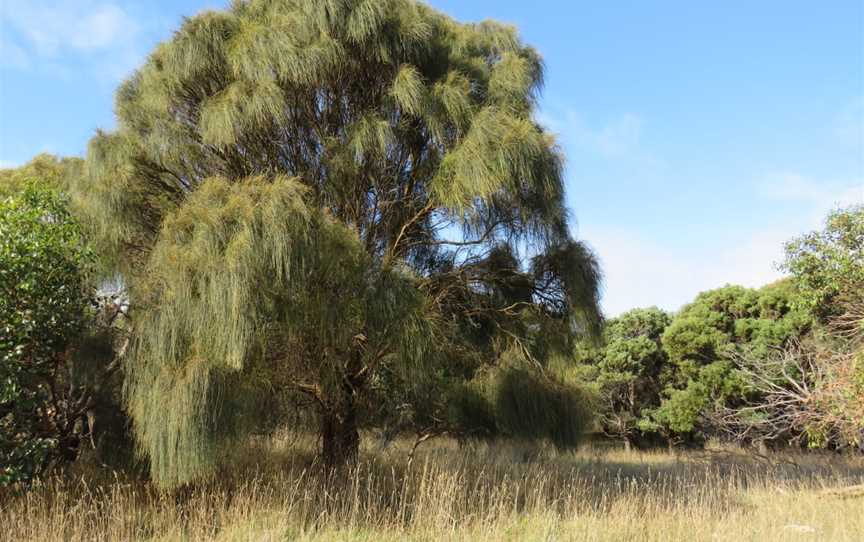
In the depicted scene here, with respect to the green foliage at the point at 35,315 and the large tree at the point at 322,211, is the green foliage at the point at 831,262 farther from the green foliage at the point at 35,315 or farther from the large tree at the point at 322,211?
the green foliage at the point at 35,315

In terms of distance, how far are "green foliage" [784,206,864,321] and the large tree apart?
2053 millimetres

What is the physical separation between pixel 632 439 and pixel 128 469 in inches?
388

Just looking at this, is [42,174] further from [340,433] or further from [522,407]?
[522,407]

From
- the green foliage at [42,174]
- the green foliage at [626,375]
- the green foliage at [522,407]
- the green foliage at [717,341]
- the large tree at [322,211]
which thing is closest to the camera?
the large tree at [322,211]

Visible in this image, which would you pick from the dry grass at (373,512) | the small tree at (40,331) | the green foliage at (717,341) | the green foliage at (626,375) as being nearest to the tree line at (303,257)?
the small tree at (40,331)

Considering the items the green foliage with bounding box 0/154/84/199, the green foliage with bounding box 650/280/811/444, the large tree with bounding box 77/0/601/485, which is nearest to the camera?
the large tree with bounding box 77/0/601/485

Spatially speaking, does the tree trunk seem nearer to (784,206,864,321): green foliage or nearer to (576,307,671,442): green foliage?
(784,206,864,321): green foliage

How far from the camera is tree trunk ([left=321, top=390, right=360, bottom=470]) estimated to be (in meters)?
4.55

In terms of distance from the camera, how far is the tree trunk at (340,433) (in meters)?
4.55

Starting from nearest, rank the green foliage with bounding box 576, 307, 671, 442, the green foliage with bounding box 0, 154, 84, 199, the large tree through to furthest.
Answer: the large tree, the green foliage with bounding box 0, 154, 84, 199, the green foliage with bounding box 576, 307, 671, 442

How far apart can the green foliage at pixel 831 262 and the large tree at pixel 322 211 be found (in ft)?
6.73

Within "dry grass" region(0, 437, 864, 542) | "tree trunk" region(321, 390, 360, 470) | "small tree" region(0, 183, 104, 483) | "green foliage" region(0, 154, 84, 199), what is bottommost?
"dry grass" region(0, 437, 864, 542)

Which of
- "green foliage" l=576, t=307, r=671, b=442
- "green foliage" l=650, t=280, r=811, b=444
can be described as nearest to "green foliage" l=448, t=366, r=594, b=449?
"green foliage" l=650, t=280, r=811, b=444

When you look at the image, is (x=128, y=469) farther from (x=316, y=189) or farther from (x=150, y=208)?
(x=316, y=189)
